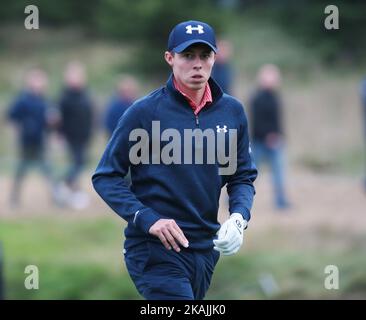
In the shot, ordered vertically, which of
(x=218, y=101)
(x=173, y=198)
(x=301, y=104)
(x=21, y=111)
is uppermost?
(x=301, y=104)

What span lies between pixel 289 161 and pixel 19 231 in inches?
268

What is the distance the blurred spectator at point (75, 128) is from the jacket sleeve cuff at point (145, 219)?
11871 mm

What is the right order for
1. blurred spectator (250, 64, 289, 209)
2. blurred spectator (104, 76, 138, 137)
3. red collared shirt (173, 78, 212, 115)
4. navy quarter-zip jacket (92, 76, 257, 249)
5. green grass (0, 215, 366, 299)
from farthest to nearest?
blurred spectator (250, 64, 289, 209) → blurred spectator (104, 76, 138, 137) → green grass (0, 215, 366, 299) → red collared shirt (173, 78, 212, 115) → navy quarter-zip jacket (92, 76, 257, 249)

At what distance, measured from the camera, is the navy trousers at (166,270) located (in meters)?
7.50

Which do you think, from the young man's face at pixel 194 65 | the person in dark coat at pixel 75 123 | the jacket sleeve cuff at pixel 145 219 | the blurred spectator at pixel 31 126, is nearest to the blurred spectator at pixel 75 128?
the person in dark coat at pixel 75 123

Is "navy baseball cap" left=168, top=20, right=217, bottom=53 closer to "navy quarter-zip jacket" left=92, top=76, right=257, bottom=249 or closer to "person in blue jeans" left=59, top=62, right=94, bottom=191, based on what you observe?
"navy quarter-zip jacket" left=92, top=76, right=257, bottom=249

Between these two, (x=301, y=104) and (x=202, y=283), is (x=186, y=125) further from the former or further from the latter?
(x=301, y=104)

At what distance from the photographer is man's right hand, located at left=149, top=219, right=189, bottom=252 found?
7.27m

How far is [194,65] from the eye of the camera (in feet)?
24.3

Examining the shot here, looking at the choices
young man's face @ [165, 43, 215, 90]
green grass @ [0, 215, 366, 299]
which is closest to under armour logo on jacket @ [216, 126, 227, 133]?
young man's face @ [165, 43, 215, 90]

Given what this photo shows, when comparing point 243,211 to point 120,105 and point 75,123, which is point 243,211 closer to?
point 120,105
